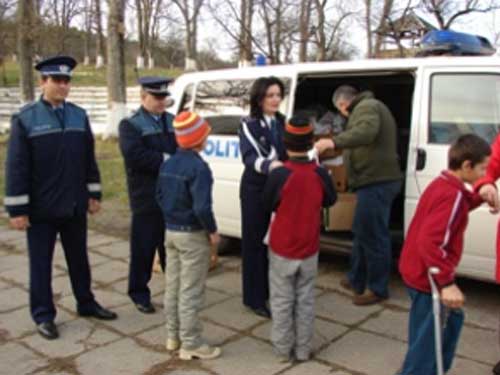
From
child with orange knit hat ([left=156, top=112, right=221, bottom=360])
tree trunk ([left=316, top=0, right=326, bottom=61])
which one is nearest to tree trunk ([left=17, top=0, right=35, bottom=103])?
tree trunk ([left=316, top=0, right=326, bottom=61])

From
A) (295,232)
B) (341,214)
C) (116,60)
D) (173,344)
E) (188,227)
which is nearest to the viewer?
(295,232)

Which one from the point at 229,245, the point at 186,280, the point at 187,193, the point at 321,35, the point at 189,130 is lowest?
the point at 229,245

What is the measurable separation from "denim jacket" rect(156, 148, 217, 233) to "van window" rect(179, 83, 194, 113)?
229cm

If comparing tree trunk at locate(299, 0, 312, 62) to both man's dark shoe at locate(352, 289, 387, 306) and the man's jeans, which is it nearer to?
the man's jeans

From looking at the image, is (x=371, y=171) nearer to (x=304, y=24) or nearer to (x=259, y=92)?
(x=259, y=92)

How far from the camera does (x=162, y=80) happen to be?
393 centimetres

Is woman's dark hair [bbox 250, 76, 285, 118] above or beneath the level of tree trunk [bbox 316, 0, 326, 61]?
beneath

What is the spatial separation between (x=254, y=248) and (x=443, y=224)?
1.73m

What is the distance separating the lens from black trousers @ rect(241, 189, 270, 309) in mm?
3963

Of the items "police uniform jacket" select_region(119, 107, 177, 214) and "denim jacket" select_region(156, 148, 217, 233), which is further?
"police uniform jacket" select_region(119, 107, 177, 214)

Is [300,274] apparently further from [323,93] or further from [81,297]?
[323,93]

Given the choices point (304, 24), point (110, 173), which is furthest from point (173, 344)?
point (304, 24)

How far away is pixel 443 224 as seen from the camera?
8.43 feet

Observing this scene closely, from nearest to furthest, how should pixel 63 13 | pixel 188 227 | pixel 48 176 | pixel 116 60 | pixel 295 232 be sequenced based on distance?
pixel 295 232
pixel 188 227
pixel 48 176
pixel 116 60
pixel 63 13
